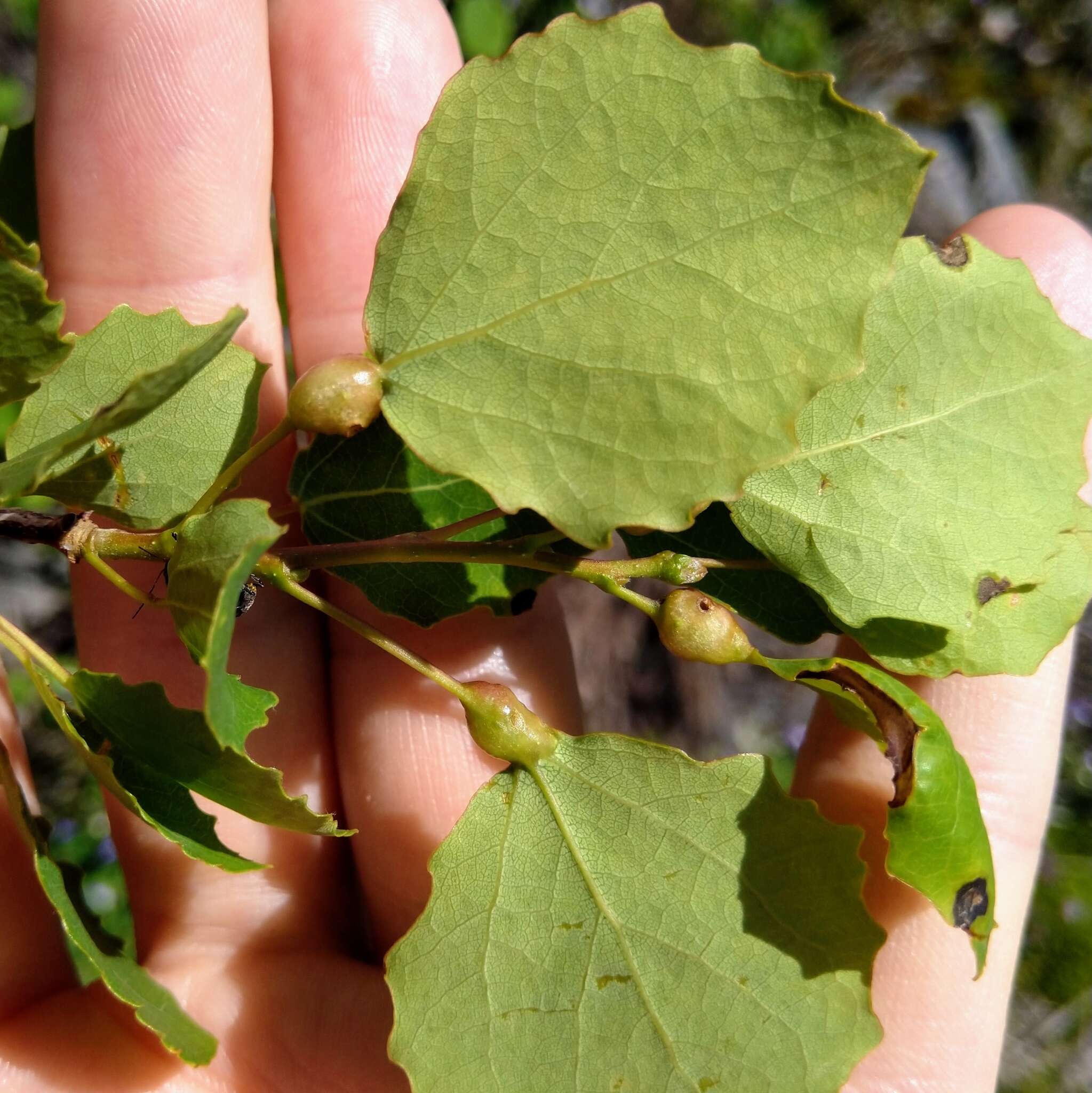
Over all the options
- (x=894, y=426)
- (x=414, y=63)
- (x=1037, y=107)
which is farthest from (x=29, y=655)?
(x=1037, y=107)

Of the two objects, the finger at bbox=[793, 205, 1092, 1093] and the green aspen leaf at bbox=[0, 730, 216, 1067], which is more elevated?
the green aspen leaf at bbox=[0, 730, 216, 1067]

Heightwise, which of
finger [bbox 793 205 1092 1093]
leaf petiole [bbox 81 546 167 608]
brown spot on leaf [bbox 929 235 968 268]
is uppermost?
brown spot on leaf [bbox 929 235 968 268]

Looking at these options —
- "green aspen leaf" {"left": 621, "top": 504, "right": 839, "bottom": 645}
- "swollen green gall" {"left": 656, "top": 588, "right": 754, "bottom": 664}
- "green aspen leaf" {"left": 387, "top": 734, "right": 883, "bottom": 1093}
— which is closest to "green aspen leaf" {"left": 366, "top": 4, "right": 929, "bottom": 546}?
"swollen green gall" {"left": 656, "top": 588, "right": 754, "bottom": 664}

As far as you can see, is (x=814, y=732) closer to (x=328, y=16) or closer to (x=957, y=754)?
(x=957, y=754)

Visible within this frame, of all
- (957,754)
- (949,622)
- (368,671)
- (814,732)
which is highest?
(949,622)

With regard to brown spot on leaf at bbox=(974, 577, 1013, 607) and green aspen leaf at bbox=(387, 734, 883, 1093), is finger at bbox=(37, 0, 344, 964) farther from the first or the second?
brown spot on leaf at bbox=(974, 577, 1013, 607)

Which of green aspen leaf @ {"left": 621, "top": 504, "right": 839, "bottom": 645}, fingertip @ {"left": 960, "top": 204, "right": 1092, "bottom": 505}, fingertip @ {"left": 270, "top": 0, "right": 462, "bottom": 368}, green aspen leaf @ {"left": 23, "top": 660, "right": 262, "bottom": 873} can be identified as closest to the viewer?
green aspen leaf @ {"left": 23, "top": 660, "right": 262, "bottom": 873}

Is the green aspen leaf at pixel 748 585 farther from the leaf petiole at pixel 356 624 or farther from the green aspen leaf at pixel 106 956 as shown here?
the green aspen leaf at pixel 106 956

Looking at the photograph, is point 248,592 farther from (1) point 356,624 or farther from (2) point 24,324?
(2) point 24,324
